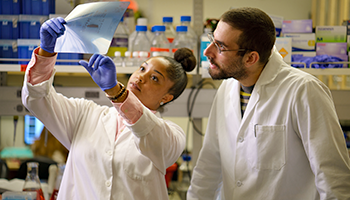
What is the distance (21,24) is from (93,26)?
0.88 metres

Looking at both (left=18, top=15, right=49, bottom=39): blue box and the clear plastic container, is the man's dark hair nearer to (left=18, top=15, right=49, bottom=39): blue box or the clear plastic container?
the clear plastic container

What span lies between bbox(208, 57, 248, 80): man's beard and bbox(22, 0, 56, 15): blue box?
101cm

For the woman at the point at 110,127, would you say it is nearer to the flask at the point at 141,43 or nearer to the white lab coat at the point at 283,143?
the white lab coat at the point at 283,143

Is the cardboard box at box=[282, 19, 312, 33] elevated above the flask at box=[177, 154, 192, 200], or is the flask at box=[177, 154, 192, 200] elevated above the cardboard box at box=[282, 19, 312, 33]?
the cardboard box at box=[282, 19, 312, 33]

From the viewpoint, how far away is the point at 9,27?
159 centimetres

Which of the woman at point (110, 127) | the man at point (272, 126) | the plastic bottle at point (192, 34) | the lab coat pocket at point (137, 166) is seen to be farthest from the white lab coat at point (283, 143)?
the plastic bottle at point (192, 34)

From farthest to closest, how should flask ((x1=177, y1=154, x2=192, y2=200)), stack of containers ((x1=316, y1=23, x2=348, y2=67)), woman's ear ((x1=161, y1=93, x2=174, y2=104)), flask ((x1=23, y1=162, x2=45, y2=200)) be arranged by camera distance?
1. flask ((x1=177, y1=154, x2=192, y2=200))
2. stack of containers ((x1=316, y1=23, x2=348, y2=67))
3. flask ((x1=23, y1=162, x2=45, y2=200))
4. woman's ear ((x1=161, y1=93, x2=174, y2=104))

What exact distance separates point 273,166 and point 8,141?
98.4 inches

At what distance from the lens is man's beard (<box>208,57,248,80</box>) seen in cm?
112

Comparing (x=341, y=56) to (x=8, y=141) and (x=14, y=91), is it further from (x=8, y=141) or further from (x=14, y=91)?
(x=8, y=141)

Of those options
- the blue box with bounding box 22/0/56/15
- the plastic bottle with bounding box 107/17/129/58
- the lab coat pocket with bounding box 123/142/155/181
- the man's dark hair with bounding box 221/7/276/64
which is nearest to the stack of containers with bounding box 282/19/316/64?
the man's dark hair with bounding box 221/7/276/64

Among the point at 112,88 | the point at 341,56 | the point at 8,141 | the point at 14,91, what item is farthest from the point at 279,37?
the point at 8,141

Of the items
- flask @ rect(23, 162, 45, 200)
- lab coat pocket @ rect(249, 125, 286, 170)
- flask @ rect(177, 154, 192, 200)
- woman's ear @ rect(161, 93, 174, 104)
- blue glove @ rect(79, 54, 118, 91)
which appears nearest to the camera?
blue glove @ rect(79, 54, 118, 91)

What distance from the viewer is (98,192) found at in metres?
1.06
